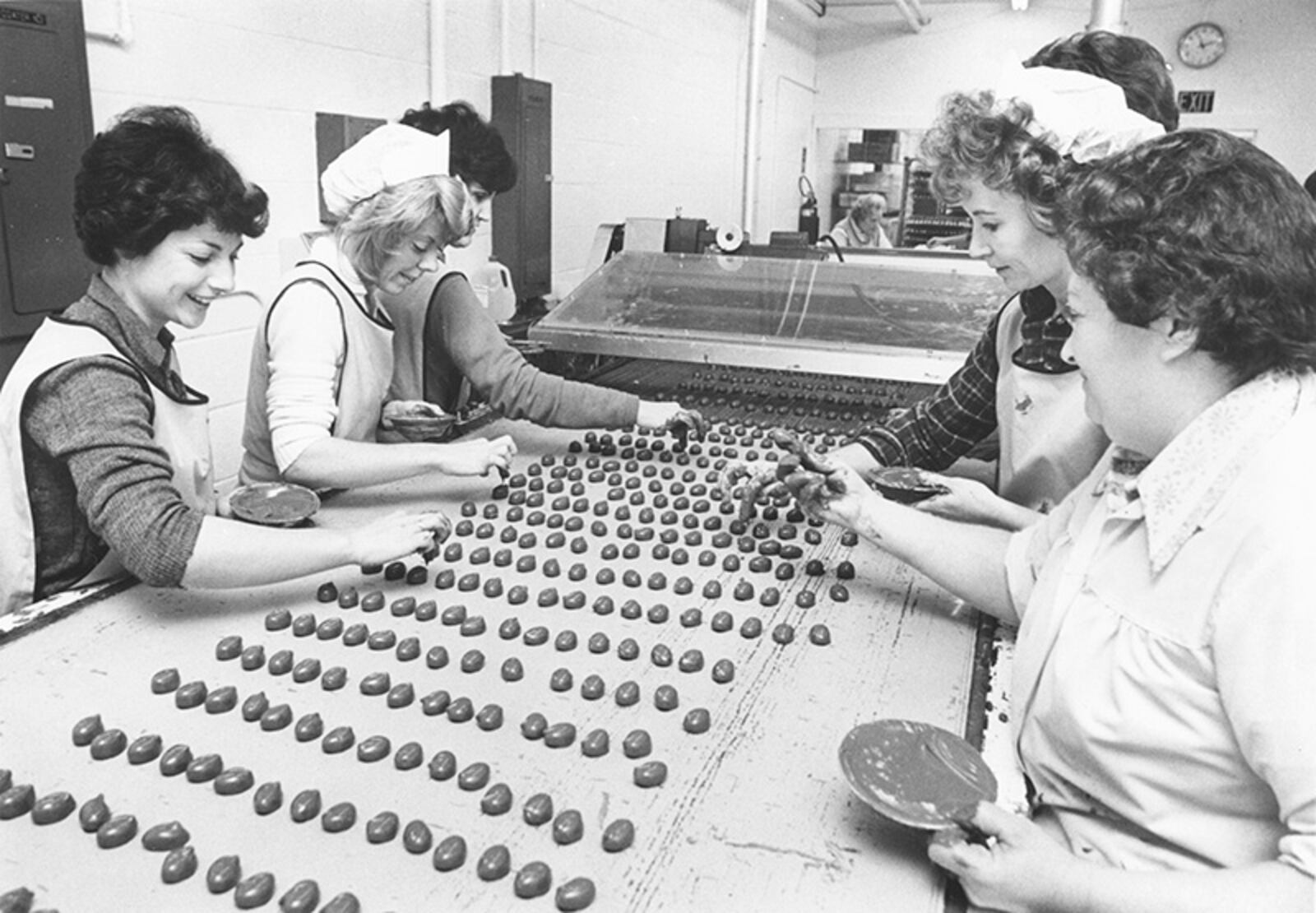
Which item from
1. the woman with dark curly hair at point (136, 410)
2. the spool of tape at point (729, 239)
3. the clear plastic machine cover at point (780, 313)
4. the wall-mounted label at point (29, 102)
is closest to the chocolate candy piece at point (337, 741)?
the woman with dark curly hair at point (136, 410)

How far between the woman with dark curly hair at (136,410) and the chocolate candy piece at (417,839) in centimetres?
66

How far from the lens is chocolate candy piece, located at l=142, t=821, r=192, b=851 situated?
1081mm

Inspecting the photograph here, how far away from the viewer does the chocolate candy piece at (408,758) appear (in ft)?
4.08

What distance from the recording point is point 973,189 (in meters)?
1.73

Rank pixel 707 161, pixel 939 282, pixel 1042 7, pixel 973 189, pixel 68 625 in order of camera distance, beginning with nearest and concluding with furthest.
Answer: pixel 68 625 < pixel 973 189 < pixel 939 282 < pixel 707 161 < pixel 1042 7

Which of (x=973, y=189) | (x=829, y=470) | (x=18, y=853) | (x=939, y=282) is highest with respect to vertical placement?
(x=973, y=189)

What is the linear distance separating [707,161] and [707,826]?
25.8ft

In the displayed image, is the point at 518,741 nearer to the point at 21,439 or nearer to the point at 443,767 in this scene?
the point at 443,767

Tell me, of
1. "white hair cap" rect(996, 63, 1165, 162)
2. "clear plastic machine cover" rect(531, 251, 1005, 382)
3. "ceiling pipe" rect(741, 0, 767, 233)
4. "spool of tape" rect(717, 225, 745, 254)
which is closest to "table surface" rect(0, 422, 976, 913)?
"white hair cap" rect(996, 63, 1165, 162)

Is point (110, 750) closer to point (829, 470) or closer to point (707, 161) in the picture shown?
point (829, 470)

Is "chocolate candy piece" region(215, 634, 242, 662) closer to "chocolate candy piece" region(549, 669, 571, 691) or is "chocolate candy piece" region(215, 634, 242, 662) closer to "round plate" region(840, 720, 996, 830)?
"chocolate candy piece" region(549, 669, 571, 691)

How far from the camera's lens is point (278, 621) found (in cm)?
159

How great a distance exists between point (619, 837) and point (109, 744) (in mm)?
649

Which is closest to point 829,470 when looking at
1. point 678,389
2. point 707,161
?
point 678,389
